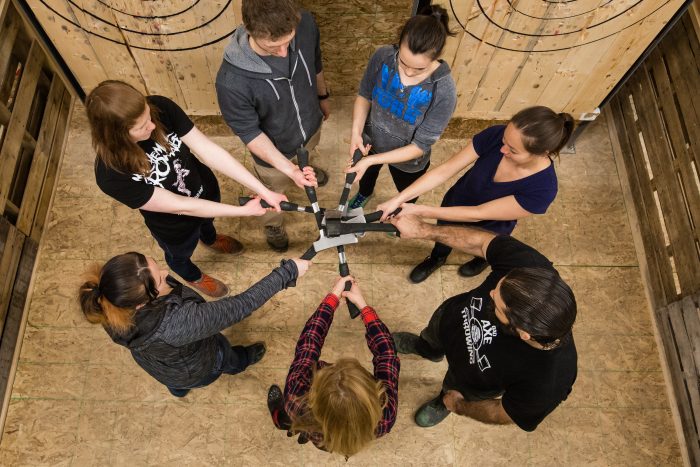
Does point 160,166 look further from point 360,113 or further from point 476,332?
point 476,332

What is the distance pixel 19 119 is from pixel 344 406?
270 centimetres

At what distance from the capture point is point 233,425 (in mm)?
2668

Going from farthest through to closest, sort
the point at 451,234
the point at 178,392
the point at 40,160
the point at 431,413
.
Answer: the point at 40,160 → the point at 431,413 → the point at 178,392 → the point at 451,234

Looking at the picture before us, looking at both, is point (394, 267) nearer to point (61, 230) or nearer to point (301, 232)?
point (301, 232)

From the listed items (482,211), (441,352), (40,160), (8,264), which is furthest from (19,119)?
(441,352)

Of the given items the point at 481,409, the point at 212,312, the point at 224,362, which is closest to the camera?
the point at 212,312

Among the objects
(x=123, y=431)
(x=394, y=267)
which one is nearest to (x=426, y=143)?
(x=394, y=267)

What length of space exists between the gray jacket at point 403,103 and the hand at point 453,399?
1228 mm

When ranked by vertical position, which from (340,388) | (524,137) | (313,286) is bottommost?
(313,286)

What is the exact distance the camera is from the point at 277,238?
2949 millimetres

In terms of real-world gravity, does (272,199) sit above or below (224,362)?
above

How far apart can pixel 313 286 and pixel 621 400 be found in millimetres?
2011

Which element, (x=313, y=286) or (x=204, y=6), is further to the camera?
(x=313, y=286)

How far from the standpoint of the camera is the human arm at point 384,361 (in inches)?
73.9
